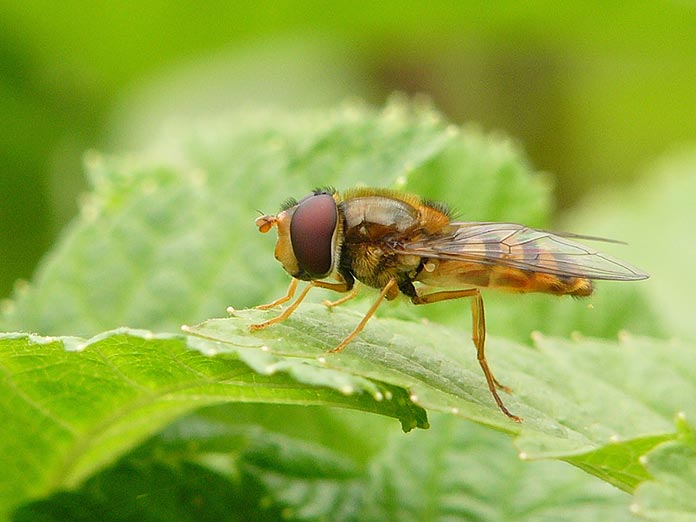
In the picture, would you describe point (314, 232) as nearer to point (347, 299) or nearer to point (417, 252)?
point (417, 252)

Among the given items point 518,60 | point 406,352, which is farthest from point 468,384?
point 518,60

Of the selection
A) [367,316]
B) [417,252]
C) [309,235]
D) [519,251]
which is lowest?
[367,316]

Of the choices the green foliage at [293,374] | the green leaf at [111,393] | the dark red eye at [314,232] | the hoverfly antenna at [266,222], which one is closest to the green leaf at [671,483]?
the green foliage at [293,374]

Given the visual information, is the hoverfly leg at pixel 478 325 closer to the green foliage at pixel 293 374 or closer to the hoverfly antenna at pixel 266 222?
the green foliage at pixel 293 374

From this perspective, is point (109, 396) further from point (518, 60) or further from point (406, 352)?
point (518, 60)

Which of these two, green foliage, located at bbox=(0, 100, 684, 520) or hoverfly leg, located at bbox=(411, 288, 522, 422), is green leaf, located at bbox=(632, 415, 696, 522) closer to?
green foliage, located at bbox=(0, 100, 684, 520)

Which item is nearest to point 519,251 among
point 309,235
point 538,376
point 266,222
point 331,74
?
point 538,376

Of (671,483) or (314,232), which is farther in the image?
(314,232)
